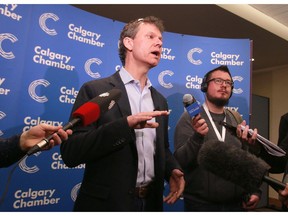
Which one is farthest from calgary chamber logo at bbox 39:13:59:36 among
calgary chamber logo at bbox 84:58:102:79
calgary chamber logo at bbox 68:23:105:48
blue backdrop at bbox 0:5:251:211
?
calgary chamber logo at bbox 84:58:102:79

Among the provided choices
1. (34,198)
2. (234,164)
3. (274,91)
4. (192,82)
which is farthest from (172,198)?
(274,91)

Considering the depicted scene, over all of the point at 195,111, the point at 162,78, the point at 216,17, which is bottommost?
the point at 195,111

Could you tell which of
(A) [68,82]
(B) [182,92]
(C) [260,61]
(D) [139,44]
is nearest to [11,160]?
(D) [139,44]

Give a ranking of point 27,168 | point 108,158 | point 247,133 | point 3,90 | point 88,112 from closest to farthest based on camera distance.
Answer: point 88,112
point 108,158
point 247,133
point 3,90
point 27,168

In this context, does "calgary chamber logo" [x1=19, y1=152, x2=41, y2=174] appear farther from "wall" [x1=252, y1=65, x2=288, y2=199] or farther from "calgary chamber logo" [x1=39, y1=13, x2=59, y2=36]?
"wall" [x1=252, y1=65, x2=288, y2=199]

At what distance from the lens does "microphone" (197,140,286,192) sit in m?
1.19

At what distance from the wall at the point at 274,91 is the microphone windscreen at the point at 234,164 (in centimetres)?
533

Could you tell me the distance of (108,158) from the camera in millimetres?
1270

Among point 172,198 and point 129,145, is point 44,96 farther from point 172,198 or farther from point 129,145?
point 172,198

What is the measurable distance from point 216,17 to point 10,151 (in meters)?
3.63

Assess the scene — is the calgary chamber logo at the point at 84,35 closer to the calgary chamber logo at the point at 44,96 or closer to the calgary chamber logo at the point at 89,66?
the calgary chamber logo at the point at 89,66

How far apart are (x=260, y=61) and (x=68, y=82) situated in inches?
201

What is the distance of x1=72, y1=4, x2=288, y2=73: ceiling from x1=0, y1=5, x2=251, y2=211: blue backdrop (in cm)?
136

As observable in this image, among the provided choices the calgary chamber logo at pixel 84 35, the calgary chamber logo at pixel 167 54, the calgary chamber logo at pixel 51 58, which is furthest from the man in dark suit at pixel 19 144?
the calgary chamber logo at pixel 167 54
